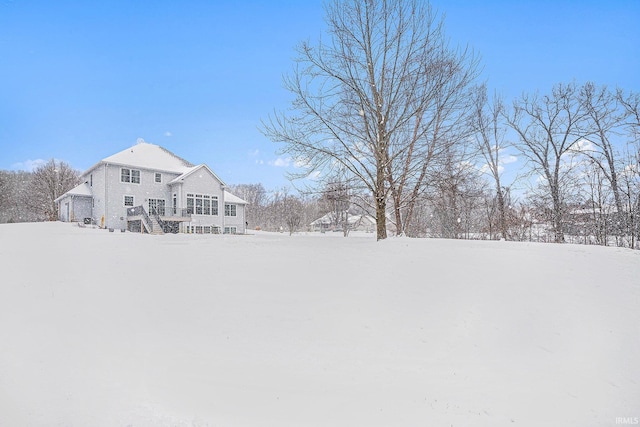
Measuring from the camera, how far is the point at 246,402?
12.9 ft

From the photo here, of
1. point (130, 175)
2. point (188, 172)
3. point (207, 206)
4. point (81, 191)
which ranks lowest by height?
point (207, 206)

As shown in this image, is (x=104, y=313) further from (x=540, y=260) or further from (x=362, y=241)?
(x=540, y=260)

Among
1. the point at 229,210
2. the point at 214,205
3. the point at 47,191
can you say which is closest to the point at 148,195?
the point at 214,205

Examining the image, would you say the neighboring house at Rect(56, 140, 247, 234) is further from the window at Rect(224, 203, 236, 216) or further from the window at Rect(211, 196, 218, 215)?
the window at Rect(224, 203, 236, 216)

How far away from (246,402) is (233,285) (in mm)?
3280

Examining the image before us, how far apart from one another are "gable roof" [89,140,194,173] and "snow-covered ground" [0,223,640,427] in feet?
59.9

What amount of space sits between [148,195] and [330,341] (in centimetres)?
2477

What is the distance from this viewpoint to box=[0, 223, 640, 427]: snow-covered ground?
3.87 meters

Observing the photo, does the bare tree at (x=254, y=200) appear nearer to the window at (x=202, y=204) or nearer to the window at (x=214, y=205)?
the window at (x=214, y=205)

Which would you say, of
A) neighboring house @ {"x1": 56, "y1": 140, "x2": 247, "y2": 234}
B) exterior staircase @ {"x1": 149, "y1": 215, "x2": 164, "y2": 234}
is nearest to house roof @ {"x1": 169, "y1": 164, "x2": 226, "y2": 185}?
neighboring house @ {"x1": 56, "y1": 140, "x2": 247, "y2": 234}

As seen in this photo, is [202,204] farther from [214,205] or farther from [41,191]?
[41,191]

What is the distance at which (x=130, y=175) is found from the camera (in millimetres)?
24609

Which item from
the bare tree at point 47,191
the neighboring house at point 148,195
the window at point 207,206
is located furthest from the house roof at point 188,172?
the bare tree at point 47,191

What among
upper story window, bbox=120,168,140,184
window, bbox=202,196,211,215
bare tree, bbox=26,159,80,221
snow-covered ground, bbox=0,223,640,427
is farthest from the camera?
bare tree, bbox=26,159,80,221
